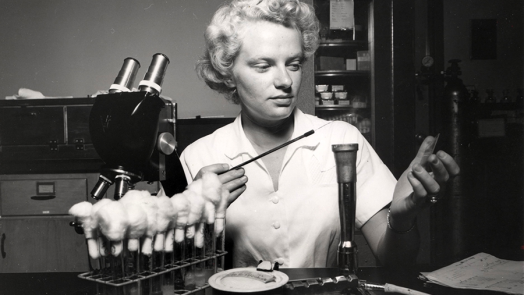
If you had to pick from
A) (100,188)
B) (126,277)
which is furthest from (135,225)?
(100,188)

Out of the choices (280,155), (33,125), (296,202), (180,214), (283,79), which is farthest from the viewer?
(33,125)

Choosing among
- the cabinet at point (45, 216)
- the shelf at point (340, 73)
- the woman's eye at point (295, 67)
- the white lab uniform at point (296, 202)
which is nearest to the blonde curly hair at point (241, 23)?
the woman's eye at point (295, 67)

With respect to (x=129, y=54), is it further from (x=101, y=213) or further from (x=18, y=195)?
(x=101, y=213)

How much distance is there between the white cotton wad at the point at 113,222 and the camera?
0.73 m

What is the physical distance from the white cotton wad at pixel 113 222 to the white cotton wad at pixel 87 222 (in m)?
0.02

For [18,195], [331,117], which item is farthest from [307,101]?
[18,195]

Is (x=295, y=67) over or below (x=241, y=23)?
below

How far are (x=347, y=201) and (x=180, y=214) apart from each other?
1.30 feet

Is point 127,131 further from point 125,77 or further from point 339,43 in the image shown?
point 339,43

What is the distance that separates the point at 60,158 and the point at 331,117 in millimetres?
2140

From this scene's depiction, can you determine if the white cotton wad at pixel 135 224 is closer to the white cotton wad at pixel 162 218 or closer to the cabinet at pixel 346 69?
the white cotton wad at pixel 162 218

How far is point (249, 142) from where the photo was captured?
1.57m

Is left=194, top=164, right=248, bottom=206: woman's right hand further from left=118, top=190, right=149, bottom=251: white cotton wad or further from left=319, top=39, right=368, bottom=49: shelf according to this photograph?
left=319, top=39, right=368, bottom=49: shelf

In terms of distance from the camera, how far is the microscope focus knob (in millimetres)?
1001
